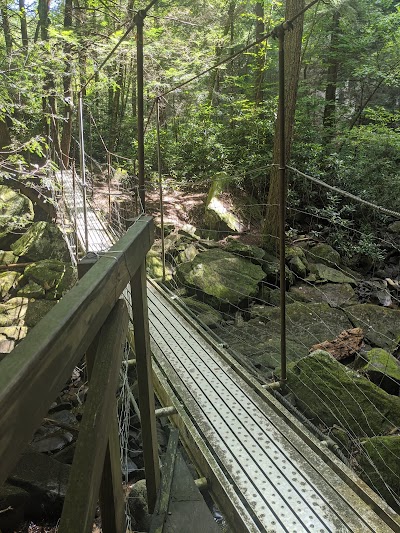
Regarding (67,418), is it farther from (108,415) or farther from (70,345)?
(70,345)

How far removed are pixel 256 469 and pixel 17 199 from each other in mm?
6238

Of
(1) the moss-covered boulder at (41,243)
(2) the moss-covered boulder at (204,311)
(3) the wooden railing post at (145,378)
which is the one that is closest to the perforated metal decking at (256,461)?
(3) the wooden railing post at (145,378)

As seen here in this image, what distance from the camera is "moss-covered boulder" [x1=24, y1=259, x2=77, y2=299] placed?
5.38m

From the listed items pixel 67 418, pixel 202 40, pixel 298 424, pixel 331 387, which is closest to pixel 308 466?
pixel 298 424

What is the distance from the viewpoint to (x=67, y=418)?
3402mm

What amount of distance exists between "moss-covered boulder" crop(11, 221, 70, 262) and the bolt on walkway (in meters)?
4.40

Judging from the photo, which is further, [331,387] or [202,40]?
[202,40]

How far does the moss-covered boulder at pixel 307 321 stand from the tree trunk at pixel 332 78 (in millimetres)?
6302

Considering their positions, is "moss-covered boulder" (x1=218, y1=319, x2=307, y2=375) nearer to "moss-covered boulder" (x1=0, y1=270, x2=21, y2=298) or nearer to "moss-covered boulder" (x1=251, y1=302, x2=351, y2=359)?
"moss-covered boulder" (x1=251, y1=302, x2=351, y2=359)

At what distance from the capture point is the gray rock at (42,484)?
246cm

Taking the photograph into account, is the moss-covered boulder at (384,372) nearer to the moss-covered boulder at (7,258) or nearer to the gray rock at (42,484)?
the gray rock at (42,484)

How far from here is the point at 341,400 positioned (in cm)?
260

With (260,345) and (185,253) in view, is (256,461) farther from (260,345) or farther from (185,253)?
(185,253)

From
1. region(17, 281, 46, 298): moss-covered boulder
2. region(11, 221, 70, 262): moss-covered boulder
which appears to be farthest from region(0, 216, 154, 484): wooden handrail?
region(11, 221, 70, 262): moss-covered boulder
